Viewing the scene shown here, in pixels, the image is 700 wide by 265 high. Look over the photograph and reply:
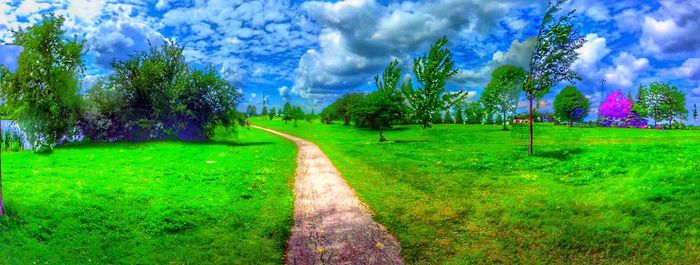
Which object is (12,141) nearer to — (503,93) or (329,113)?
(503,93)

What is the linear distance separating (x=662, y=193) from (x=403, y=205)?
958 cm

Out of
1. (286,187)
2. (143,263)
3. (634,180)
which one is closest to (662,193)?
(634,180)

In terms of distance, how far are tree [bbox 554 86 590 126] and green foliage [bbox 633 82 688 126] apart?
563 inches

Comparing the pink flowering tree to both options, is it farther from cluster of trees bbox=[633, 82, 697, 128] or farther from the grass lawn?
the grass lawn

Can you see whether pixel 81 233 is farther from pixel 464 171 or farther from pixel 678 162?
pixel 678 162

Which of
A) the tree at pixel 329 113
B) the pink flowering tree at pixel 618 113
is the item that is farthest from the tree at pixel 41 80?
the pink flowering tree at pixel 618 113

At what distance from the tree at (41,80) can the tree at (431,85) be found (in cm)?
3673

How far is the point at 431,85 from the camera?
5000 cm

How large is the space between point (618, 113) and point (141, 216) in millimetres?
114904

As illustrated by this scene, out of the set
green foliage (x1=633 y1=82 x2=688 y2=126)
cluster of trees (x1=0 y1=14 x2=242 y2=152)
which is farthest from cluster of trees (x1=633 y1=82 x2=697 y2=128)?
cluster of trees (x1=0 y1=14 x2=242 y2=152)

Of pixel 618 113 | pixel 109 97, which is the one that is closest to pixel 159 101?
pixel 109 97

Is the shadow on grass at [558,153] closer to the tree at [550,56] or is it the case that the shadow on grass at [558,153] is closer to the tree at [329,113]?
the tree at [550,56]

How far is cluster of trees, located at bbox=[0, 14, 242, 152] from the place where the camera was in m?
36.1

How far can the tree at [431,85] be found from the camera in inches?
1945
